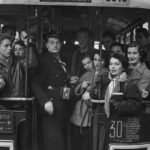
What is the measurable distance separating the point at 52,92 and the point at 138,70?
44.8 inches

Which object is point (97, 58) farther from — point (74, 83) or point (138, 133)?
point (138, 133)

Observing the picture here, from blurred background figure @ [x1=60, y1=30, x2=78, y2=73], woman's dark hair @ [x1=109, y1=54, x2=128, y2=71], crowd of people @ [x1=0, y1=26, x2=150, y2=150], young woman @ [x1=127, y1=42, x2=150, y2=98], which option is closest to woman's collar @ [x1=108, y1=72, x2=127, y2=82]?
crowd of people @ [x1=0, y1=26, x2=150, y2=150]

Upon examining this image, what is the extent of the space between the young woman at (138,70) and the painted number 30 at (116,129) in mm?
472

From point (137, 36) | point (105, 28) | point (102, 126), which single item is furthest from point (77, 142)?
point (105, 28)

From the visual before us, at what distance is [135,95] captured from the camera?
539 cm

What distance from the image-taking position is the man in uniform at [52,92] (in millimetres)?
5941

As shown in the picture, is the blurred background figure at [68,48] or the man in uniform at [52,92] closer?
the man in uniform at [52,92]

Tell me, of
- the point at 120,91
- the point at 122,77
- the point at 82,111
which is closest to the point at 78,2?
the point at 122,77

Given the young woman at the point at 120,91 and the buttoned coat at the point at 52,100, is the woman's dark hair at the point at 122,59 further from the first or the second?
the buttoned coat at the point at 52,100

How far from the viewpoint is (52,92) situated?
5.98m

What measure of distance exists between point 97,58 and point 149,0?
100cm

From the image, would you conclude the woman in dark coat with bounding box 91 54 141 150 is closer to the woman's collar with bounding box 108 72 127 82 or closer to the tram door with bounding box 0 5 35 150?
the woman's collar with bounding box 108 72 127 82

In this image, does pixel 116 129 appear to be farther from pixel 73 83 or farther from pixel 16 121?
pixel 16 121

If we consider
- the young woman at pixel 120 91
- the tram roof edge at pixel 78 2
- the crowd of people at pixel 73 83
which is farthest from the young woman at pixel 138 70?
the tram roof edge at pixel 78 2
